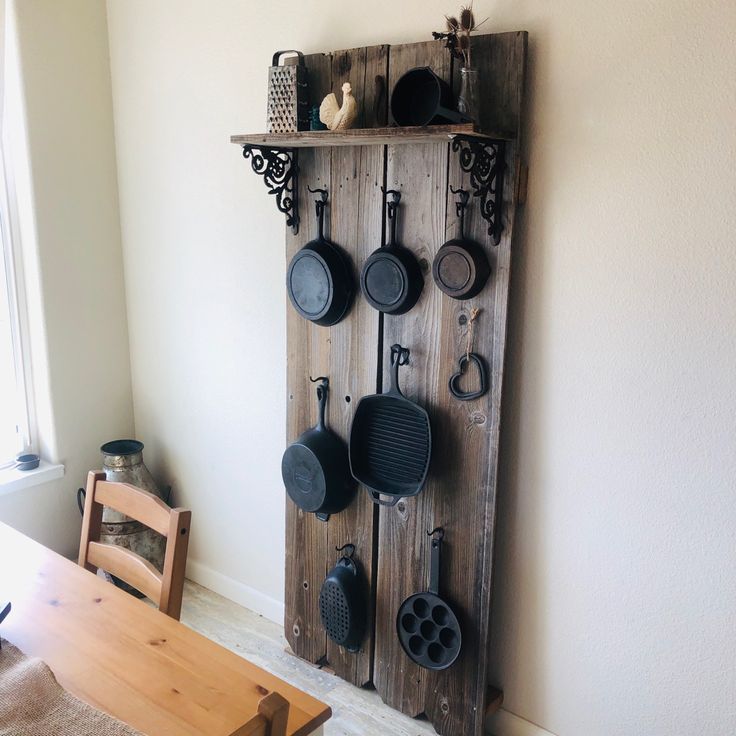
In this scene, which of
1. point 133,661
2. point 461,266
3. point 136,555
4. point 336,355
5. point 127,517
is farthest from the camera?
point 127,517

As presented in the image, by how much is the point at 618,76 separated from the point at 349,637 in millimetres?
1603

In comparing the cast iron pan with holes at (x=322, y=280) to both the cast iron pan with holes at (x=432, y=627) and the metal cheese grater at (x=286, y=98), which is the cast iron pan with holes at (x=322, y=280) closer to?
the metal cheese grater at (x=286, y=98)

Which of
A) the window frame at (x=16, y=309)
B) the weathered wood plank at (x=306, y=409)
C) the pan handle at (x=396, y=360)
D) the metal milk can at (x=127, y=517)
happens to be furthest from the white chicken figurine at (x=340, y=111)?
the metal milk can at (x=127, y=517)

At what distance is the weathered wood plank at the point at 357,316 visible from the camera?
194 cm

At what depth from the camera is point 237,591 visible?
2.72 metres

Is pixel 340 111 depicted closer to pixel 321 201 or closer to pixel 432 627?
pixel 321 201

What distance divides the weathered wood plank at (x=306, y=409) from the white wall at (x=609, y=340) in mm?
141

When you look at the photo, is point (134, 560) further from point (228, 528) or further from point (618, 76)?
point (618, 76)

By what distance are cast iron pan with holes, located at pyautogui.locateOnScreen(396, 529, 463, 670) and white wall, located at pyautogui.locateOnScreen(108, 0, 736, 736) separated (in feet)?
0.46

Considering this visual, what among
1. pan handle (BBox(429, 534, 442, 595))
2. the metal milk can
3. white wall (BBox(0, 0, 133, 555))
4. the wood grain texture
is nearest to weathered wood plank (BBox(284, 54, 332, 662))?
the wood grain texture

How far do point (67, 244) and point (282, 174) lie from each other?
1.03m

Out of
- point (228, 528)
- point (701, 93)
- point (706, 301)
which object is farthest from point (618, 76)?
point (228, 528)

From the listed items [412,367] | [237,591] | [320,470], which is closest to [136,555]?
[320,470]

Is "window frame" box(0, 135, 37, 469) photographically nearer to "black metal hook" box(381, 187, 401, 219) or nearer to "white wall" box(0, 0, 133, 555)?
"white wall" box(0, 0, 133, 555)
